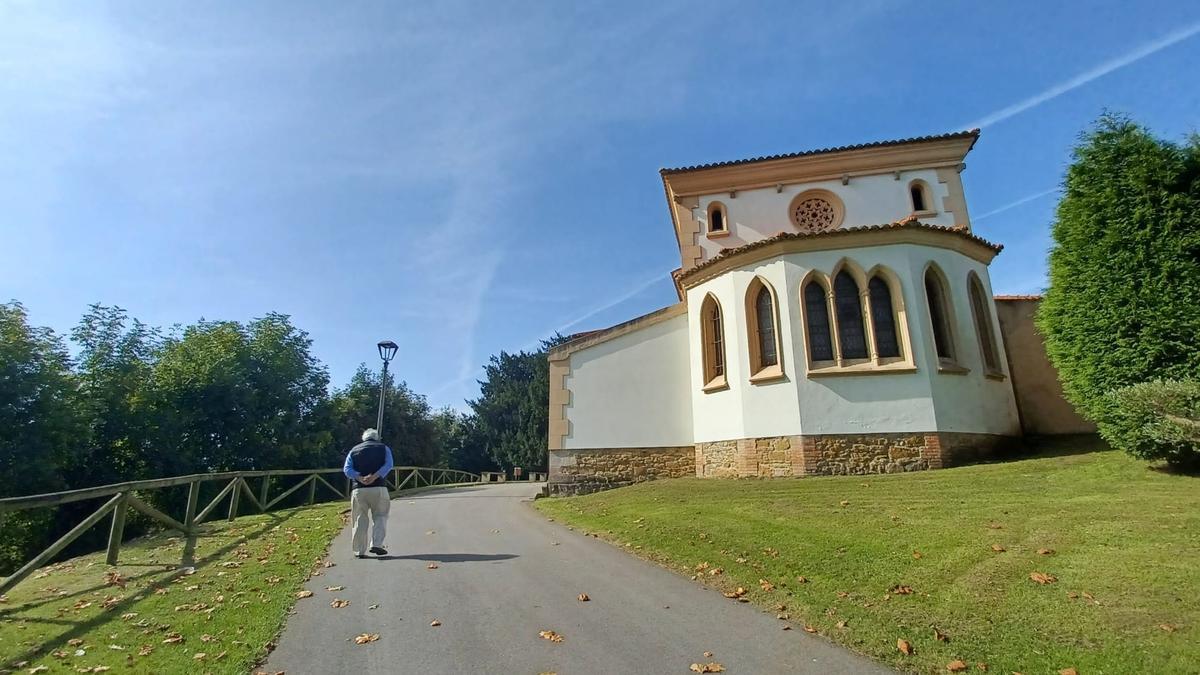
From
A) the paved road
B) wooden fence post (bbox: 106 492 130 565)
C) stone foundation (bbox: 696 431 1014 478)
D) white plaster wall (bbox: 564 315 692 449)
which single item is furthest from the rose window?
wooden fence post (bbox: 106 492 130 565)

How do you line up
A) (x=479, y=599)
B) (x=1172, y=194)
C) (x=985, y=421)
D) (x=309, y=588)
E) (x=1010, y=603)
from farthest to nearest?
(x=985, y=421) → (x=1172, y=194) → (x=309, y=588) → (x=479, y=599) → (x=1010, y=603)

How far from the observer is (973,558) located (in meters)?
5.82

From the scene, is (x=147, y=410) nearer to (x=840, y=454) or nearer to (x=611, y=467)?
(x=611, y=467)

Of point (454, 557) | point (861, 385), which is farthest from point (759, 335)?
point (454, 557)

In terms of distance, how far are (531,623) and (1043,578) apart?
455 centimetres

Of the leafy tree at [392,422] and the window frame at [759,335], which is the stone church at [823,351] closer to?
the window frame at [759,335]

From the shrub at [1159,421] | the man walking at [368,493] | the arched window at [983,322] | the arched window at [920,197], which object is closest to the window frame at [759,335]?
the arched window at [983,322]

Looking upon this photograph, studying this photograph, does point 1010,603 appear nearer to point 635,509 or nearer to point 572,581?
point 572,581

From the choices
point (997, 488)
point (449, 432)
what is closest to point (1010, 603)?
point (997, 488)

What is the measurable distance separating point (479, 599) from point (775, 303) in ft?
34.7

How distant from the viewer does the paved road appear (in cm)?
400

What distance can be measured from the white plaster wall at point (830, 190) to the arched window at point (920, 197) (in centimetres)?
9

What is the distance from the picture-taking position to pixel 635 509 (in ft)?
34.9

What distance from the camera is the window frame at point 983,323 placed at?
14.1 meters
